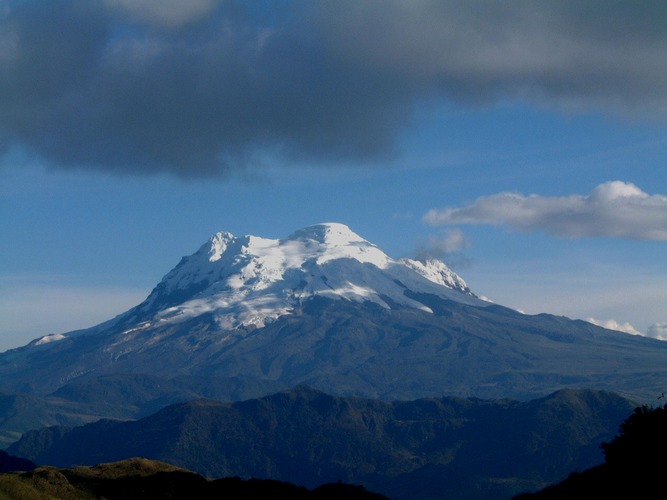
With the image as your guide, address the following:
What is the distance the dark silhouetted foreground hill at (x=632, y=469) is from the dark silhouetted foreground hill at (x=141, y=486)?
30.2 metres

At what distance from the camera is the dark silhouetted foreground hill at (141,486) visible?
14625cm

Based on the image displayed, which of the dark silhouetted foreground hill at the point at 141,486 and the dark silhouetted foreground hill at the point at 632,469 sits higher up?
the dark silhouetted foreground hill at the point at 632,469

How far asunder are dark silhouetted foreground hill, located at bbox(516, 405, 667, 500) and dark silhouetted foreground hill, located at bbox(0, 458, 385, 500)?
30.2 meters

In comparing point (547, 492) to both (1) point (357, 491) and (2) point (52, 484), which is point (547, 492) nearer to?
(1) point (357, 491)

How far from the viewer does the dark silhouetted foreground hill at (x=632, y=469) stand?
412 feet

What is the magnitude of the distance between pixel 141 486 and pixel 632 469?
66694mm

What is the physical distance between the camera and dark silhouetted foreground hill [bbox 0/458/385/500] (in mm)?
146250

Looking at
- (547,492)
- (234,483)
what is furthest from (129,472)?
(547,492)

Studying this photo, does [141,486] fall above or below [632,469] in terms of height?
below

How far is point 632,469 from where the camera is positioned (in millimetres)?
133625

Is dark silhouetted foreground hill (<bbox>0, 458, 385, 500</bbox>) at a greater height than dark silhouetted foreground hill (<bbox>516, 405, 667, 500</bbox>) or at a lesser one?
lesser

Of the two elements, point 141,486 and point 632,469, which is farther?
point 141,486

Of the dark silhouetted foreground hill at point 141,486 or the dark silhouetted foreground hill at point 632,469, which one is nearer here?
the dark silhouetted foreground hill at point 632,469

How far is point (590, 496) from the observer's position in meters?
132
